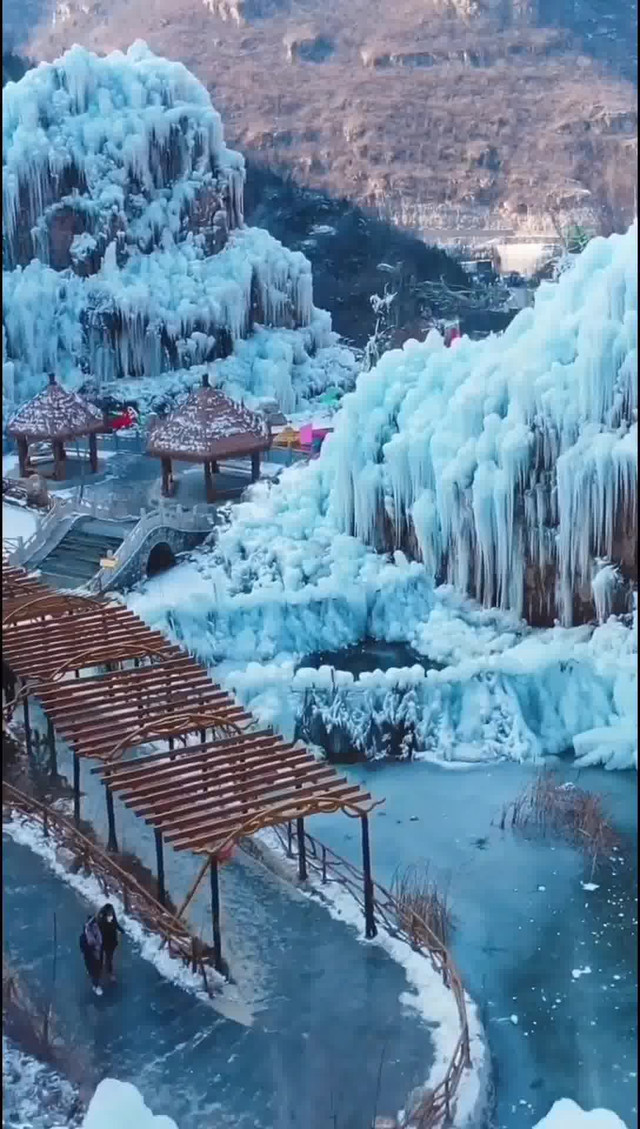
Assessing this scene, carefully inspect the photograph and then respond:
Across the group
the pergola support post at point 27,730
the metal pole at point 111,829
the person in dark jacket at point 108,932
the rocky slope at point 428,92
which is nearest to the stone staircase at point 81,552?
the pergola support post at point 27,730

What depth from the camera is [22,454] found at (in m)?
6.31

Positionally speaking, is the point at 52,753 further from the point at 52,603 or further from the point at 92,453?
the point at 92,453

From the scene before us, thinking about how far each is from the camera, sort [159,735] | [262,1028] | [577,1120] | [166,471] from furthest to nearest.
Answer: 1. [166,471]
2. [159,735]
3. [262,1028]
4. [577,1120]

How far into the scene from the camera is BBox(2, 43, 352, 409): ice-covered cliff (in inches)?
311

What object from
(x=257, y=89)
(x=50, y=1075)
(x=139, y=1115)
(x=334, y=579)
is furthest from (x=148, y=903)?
(x=257, y=89)

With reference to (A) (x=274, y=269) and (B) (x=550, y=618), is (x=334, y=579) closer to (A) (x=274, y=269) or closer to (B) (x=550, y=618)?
(B) (x=550, y=618)

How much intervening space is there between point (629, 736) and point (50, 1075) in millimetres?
2447

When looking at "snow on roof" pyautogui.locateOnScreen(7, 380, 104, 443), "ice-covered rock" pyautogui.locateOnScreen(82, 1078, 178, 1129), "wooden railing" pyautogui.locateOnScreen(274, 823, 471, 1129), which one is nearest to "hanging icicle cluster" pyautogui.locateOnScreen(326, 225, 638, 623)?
"snow on roof" pyautogui.locateOnScreen(7, 380, 104, 443)

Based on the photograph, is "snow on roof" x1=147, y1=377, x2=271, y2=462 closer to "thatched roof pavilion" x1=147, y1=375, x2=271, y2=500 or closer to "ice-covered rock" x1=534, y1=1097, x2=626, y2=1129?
"thatched roof pavilion" x1=147, y1=375, x2=271, y2=500

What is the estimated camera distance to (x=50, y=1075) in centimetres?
357

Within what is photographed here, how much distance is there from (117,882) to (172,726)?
0.54 meters

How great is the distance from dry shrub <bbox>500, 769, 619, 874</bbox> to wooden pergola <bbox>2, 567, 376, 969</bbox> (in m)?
0.60

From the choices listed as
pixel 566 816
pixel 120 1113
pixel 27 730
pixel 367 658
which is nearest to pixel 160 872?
pixel 27 730

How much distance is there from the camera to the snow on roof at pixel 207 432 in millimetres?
6816
